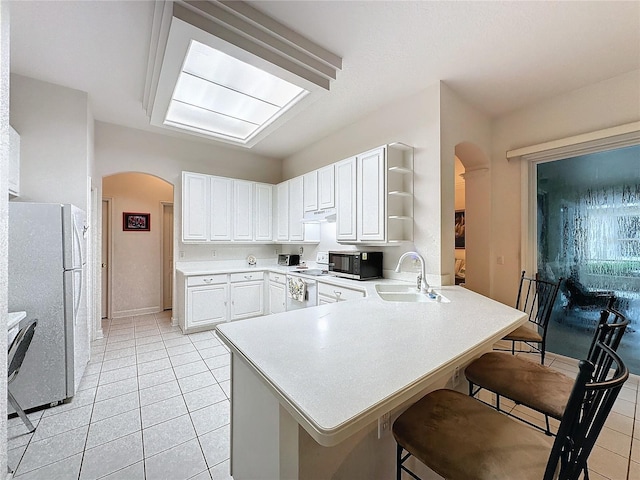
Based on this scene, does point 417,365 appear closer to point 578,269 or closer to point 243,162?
point 578,269

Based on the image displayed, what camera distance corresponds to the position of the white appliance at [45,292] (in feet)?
6.58

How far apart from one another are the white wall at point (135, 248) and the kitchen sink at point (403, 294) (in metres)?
3.91

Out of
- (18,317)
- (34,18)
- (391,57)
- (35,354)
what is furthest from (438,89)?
(35,354)

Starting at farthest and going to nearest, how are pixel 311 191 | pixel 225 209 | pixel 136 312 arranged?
pixel 136 312 → pixel 225 209 → pixel 311 191

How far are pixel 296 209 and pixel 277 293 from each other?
52.4 inches

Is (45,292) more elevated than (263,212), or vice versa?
(263,212)

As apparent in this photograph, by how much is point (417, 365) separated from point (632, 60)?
331 cm

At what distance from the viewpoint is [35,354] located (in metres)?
2.07

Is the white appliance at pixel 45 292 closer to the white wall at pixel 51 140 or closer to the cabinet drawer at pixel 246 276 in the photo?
the white wall at pixel 51 140

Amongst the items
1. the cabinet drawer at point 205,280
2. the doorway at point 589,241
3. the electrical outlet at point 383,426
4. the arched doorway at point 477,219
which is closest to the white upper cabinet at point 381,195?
the arched doorway at point 477,219

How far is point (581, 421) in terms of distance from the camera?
2.54 feet

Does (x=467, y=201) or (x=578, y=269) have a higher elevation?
(x=467, y=201)

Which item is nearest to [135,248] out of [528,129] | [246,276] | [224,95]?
[246,276]

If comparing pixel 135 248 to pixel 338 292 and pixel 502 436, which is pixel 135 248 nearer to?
pixel 338 292
